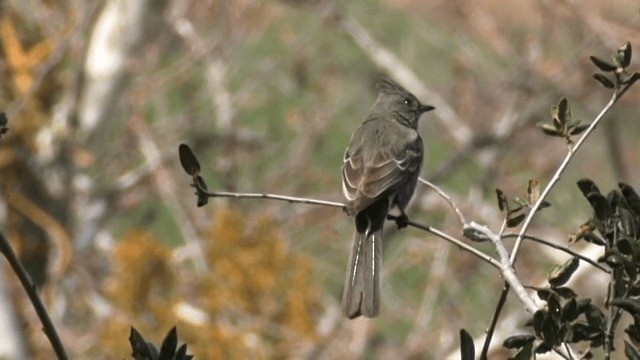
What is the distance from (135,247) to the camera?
268 inches

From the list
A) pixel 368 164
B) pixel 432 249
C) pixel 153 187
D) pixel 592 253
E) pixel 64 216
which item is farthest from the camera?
pixel 153 187

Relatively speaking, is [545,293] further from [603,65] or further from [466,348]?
[603,65]

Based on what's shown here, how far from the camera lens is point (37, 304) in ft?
5.88

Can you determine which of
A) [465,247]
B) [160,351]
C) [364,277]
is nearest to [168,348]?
[160,351]

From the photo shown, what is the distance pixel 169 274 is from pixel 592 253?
2.81 meters

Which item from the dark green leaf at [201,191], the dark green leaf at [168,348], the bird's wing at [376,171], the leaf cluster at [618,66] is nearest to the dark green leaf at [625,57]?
the leaf cluster at [618,66]

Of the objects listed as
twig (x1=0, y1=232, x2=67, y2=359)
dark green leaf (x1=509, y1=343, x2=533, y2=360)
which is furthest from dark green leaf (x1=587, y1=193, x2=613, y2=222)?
twig (x1=0, y1=232, x2=67, y2=359)

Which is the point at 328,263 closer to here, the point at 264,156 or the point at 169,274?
the point at 264,156

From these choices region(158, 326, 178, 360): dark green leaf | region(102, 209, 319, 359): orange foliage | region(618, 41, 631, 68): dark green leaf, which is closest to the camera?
region(158, 326, 178, 360): dark green leaf

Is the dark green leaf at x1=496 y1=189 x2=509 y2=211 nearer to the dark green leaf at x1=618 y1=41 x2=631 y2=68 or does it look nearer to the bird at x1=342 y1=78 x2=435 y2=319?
the dark green leaf at x1=618 y1=41 x2=631 y2=68

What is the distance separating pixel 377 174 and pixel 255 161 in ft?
22.1

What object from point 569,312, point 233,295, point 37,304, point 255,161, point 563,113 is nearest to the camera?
point 37,304

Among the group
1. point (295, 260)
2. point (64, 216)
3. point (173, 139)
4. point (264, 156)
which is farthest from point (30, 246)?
point (264, 156)

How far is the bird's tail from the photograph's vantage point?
3062mm
